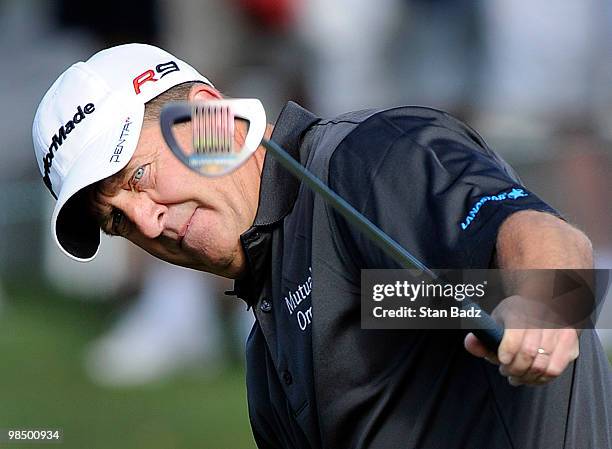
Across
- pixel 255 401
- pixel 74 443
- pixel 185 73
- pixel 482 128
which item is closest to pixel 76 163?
pixel 185 73

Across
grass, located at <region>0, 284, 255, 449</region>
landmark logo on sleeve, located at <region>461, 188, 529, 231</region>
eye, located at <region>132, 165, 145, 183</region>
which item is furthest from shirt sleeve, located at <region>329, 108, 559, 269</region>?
grass, located at <region>0, 284, 255, 449</region>

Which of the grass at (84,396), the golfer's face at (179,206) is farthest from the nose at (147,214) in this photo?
the grass at (84,396)

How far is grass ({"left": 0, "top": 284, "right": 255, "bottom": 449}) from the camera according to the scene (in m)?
3.97

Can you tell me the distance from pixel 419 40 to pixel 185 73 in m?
2.67

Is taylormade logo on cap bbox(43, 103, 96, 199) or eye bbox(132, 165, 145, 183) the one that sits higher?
taylormade logo on cap bbox(43, 103, 96, 199)

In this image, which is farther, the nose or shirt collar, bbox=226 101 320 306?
the nose

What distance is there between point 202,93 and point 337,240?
42 centimetres

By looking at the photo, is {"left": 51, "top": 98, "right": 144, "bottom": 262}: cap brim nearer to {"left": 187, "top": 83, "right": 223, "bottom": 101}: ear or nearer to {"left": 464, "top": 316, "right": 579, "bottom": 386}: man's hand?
{"left": 187, "top": 83, "right": 223, "bottom": 101}: ear

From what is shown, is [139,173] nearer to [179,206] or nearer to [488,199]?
[179,206]

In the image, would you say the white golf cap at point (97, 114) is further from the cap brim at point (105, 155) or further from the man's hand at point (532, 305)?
the man's hand at point (532, 305)

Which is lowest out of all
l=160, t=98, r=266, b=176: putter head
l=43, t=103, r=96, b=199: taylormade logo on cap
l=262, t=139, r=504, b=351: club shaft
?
l=262, t=139, r=504, b=351: club shaft

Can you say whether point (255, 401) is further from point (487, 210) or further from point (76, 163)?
point (487, 210)

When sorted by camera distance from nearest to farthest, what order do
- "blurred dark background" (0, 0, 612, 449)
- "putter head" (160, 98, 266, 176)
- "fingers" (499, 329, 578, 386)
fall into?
"fingers" (499, 329, 578, 386), "putter head" (160, 98, 266, 176), "blurred dark background" (0, 0, 612, 449)

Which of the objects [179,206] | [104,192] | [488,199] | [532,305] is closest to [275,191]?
[179,206]
